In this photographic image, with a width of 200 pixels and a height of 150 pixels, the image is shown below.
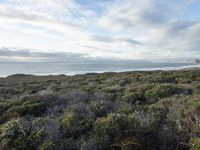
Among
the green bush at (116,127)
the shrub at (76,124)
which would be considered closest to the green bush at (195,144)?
the green bush at (116,127)

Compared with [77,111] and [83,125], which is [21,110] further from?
[83,125]

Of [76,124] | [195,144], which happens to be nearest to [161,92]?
[76,124]

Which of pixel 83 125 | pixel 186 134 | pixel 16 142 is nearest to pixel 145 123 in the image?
pixel 186 134

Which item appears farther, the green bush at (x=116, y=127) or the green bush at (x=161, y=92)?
the green bush at (x=161, y=92)

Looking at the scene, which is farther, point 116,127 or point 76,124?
point 76,124

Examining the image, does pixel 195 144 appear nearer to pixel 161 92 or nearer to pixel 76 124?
pixel 76 124

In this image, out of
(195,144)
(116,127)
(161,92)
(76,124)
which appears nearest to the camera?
(195,144)

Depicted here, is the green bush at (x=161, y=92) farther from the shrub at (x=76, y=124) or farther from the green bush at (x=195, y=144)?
the green bush at (x=195, y=144)

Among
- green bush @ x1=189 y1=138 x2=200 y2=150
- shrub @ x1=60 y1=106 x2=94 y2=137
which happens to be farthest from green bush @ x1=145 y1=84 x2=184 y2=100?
green bush @ x1=189 y1=138 x2=200 y2=150

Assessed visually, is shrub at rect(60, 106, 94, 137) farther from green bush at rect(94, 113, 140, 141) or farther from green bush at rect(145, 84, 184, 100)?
green bush at rect(145, 84, 184, 100)

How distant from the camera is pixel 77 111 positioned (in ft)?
26.6

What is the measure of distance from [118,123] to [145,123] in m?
0.60

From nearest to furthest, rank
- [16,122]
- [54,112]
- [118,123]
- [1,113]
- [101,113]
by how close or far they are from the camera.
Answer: [118,123], [16,122], [101,113], [54,112], [1,113]

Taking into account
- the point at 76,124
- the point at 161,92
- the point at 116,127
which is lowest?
the point at 76,124
